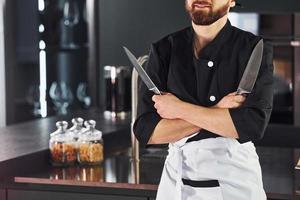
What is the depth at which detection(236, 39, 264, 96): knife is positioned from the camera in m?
1.61

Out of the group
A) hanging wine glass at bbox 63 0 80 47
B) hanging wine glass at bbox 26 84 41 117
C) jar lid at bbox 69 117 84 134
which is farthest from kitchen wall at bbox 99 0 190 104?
jar lid at bbox 69 117 84 134

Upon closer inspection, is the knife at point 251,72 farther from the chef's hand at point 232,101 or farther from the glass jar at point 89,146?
the glass jar at point 89,146

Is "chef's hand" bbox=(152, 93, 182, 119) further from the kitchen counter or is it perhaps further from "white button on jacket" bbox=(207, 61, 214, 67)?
the kitchen counter

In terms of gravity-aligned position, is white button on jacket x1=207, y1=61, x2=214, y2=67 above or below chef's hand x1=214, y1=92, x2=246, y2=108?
above

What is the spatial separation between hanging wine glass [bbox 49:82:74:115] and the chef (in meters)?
2.88

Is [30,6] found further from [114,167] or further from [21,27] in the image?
[114,167]

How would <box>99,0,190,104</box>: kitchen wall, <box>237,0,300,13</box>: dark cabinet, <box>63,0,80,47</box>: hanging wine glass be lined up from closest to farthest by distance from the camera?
<box>237,0,300,13</box>: dark cabinet → <box>99,0,190,104</box>: kitchen wall → <box>63,0,80,47</box>: hanging wine glass

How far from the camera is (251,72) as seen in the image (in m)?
1.61

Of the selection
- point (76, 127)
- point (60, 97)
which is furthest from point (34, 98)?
point (76, 127)

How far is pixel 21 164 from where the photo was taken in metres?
2.31

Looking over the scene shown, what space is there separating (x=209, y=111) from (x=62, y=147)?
35.6 inches

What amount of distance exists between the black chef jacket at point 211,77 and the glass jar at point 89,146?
69 cm

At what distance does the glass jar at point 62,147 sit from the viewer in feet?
7.94

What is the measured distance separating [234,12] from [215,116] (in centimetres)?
223
